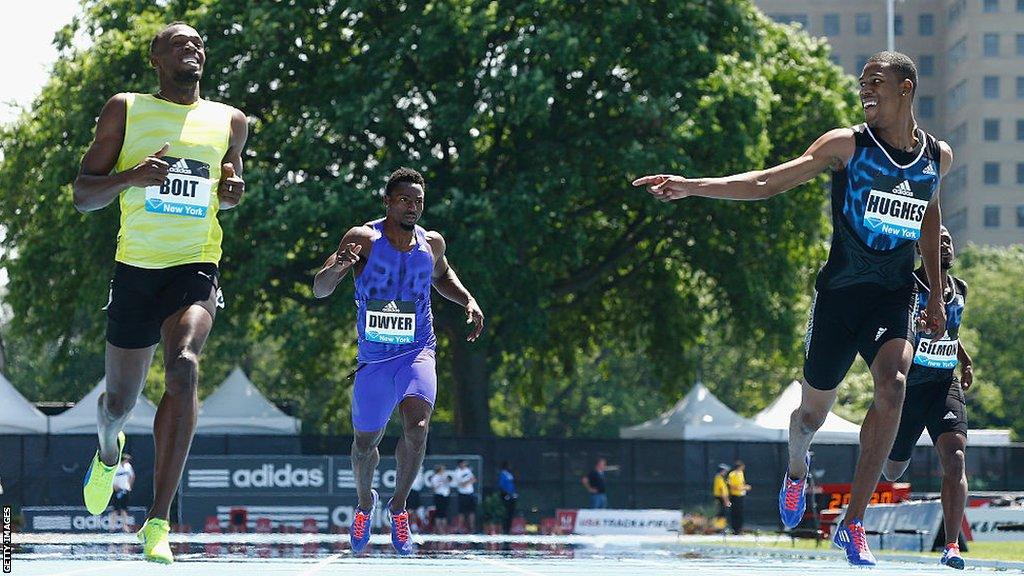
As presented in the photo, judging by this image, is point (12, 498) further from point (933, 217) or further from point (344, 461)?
point (933, 217)

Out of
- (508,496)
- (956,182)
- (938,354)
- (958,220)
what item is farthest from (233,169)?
(956,182)

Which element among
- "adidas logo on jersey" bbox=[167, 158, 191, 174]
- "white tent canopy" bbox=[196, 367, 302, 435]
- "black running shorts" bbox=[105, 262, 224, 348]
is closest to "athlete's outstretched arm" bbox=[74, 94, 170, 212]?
"adidas logo on jersey" bbox=[167, 158, 191, 174]

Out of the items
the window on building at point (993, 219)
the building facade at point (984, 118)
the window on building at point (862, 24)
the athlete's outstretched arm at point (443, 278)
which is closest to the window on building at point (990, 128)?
the building facade at point (984, 118)

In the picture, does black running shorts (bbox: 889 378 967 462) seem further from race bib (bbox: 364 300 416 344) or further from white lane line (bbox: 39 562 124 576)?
white lane line (bbox: 39 562 124 576)

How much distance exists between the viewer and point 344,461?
98.5 feet

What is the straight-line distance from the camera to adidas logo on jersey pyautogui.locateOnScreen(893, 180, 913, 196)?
28.6 feet

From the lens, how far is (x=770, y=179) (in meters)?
8.60

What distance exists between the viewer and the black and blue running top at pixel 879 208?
871 cm

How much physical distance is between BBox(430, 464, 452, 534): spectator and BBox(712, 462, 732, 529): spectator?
5.98 meters

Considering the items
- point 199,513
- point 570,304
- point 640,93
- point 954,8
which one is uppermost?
point 954,8

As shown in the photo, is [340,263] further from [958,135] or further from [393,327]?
[958,135]

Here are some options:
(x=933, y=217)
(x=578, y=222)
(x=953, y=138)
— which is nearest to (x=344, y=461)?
(x=578, y=222)

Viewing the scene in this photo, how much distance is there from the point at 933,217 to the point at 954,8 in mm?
120726

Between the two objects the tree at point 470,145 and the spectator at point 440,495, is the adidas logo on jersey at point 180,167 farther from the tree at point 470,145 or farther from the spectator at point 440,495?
the tree at point 470,145
